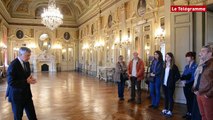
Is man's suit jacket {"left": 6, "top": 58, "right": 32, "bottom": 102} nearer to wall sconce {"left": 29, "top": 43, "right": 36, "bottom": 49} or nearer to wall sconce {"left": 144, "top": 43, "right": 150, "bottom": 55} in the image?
wall sconce {"left": 144, "top": 43, "right": 150, "bottom": 55}

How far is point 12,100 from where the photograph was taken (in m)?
3.46

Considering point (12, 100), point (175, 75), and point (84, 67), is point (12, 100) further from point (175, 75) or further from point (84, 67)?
point (84, 67)

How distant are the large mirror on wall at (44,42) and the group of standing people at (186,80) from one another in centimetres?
1669

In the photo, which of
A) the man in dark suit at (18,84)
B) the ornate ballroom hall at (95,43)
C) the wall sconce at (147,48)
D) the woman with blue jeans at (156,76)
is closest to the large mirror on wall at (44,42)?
the ornate ballroom hall at (95,43)

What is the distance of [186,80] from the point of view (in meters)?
5.10

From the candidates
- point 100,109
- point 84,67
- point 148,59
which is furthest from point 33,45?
point 100,109

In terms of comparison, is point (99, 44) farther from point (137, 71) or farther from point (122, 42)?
point (137, 71)

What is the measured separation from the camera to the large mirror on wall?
73.2 ft

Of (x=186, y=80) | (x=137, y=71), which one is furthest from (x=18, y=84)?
(x=137, y=71)

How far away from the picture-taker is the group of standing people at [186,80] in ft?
10.2

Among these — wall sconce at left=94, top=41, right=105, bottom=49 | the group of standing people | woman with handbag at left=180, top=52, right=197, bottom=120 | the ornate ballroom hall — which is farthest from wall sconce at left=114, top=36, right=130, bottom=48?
woman with handbag at left=180, top=52, right=197, bottom=120

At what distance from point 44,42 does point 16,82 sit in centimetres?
1977

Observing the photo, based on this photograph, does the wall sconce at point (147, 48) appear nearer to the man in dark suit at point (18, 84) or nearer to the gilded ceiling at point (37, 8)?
the man in dark suit at point (18, 84)

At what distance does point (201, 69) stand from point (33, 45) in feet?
67.4
